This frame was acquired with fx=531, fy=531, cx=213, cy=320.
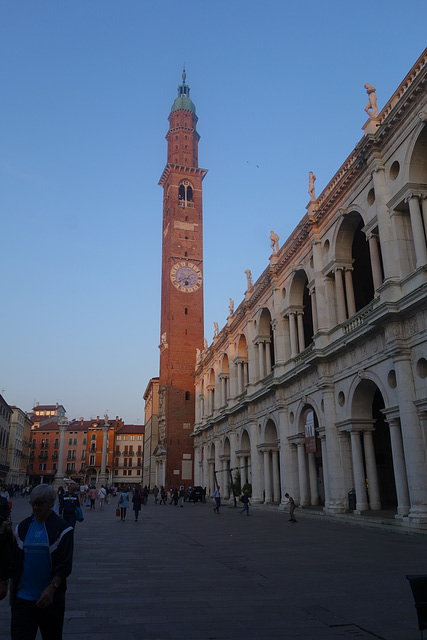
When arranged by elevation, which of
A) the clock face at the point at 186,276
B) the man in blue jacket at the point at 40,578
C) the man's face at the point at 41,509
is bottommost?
the man in blue jacket at the point at 40,578

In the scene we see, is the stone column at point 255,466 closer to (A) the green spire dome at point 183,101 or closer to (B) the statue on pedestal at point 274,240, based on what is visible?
(B) the statue on pedestal at point 274,240

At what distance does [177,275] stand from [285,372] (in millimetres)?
35995

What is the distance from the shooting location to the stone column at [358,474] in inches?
881

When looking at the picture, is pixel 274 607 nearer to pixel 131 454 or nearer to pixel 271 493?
pixel 271 493

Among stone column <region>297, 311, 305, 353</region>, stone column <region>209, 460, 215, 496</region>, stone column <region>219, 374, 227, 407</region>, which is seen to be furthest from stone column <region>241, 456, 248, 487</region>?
stone column <region>297, 311, 305, 353</region>

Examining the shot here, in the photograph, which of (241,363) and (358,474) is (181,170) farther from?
(358,474)

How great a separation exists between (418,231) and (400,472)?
342 inches

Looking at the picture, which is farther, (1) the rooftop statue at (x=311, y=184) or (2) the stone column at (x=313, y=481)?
(2) the stone column at (x=313, y=481)

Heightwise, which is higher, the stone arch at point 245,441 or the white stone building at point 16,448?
the white stone building at point 16,448

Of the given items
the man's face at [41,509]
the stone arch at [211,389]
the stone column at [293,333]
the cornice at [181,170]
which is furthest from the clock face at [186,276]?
the man's face at [41,509]

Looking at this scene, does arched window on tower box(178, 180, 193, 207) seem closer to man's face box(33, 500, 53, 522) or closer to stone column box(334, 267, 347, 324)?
stone column box(334, 267, 347, 324)

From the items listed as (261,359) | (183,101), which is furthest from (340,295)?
(183,101)

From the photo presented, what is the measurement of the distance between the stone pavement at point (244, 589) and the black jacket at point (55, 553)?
2273 mm

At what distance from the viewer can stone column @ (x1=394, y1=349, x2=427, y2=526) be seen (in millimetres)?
17641
